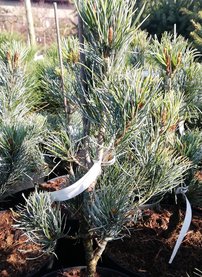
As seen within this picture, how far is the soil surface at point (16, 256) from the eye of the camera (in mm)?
901

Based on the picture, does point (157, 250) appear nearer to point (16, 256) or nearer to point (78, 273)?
point (78, 273)

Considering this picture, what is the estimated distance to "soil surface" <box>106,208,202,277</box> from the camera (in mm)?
889

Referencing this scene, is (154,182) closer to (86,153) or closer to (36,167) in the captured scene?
(86,153)

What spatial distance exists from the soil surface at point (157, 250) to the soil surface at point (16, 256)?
0.21 metres

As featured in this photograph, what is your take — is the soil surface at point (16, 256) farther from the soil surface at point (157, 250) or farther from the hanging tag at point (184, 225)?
the hanging tag at point (184, 225)

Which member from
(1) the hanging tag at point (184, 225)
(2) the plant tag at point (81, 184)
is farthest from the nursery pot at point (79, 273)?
(2) the plant tag at point (81, 184)

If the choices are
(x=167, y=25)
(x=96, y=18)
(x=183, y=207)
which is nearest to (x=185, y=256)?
(x=183, y=207)

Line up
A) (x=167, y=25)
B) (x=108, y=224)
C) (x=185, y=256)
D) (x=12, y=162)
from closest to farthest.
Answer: (x=108, y=224) < (x=12, y=162) < (x=185, y=256) < (x=167, y=25)

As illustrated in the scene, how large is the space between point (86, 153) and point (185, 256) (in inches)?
Result: 19.8

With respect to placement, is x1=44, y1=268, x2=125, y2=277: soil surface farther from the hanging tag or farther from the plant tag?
the plant tag

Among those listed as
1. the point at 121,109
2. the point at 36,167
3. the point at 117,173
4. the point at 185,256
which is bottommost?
the point at 185,256

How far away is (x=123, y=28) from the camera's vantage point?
1.62ft

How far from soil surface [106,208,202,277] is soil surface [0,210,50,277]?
21 centimetres

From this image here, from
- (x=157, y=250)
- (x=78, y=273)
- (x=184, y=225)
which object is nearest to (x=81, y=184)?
(x=184, y=225)
